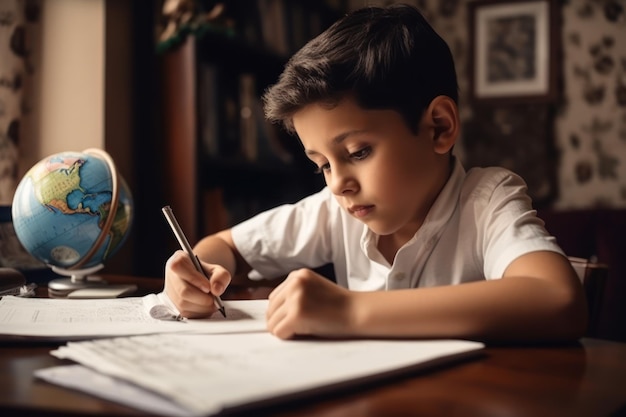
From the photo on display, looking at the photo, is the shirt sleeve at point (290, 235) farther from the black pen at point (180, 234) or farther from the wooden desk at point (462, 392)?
the wooden desk at point (462, 392)

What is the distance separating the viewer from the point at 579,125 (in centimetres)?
272

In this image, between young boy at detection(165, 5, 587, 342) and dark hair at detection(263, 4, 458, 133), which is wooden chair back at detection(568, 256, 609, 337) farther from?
dark hair at detection(263, 4, 458, 133)

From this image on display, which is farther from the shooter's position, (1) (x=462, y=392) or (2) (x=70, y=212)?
(2) (x=70, y=212)

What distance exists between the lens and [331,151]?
91 cm

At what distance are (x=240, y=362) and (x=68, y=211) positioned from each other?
2.22 feet

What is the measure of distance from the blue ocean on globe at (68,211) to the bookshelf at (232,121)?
89cm

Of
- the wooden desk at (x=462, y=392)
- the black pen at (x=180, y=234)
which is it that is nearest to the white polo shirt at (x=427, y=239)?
the wooden desk at (x=462, y=392)

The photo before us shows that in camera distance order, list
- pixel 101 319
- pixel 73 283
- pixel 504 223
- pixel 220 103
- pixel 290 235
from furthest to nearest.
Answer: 1. pixel 220 103
2. pixel 290 235
3. pixel 73 283
4. pixel 504 223
5. pixel 101 319

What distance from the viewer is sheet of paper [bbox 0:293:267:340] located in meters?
0.70

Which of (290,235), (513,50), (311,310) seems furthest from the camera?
(513,50)

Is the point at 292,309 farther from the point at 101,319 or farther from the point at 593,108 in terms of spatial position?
the point at 593,108

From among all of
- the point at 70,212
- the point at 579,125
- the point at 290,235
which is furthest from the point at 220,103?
the point at 579,125

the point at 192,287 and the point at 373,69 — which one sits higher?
the point at 373,69

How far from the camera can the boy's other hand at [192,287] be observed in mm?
803
